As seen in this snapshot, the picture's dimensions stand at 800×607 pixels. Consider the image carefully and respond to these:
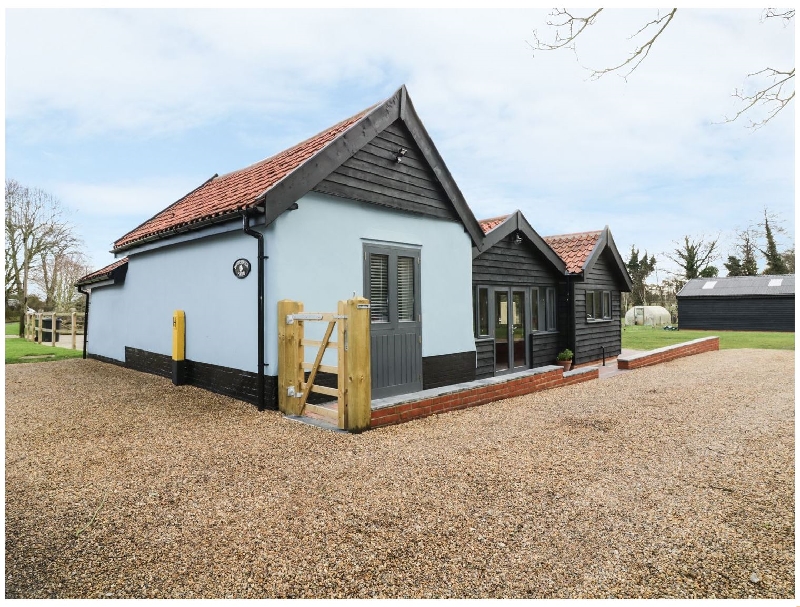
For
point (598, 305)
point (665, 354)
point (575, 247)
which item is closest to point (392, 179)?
point (575, 247)

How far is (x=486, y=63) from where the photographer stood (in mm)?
4754

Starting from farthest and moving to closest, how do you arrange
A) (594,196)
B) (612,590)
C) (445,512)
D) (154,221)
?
(594,196)
(154,221)
(445,512)
(612,590)

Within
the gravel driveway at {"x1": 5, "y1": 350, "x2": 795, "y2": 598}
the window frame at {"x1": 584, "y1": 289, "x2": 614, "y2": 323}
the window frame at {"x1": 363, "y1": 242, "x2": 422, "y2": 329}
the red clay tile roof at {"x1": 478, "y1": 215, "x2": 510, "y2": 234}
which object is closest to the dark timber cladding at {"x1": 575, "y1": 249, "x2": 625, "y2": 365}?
the window frame at {"x1": 584, "y1": 289, "x2": 614, "y2": 323}

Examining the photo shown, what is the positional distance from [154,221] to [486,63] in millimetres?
9954

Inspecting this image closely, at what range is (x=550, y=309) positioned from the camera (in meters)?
13.7

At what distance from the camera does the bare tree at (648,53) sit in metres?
4.27

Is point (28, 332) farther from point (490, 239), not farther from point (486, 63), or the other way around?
point (486, 63)

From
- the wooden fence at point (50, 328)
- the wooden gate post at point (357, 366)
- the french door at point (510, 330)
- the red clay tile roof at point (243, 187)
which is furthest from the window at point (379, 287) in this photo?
the wooden fence at point (50, 328)

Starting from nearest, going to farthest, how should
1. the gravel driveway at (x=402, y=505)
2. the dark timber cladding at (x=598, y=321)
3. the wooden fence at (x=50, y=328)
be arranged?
the gravel driveway at (x=402, y=505), the dark timber cladding at (x=598, y=321), the wooden fence at (x=50, y=328)

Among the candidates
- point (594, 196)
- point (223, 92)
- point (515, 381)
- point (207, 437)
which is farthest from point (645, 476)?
point (594, 196)

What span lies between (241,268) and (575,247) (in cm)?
1081

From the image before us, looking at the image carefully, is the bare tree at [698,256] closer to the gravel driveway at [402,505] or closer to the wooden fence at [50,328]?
the gravel driveway at [402,505]

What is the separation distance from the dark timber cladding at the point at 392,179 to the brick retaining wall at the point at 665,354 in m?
6.86

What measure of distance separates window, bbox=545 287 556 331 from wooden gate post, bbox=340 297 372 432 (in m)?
8.67
